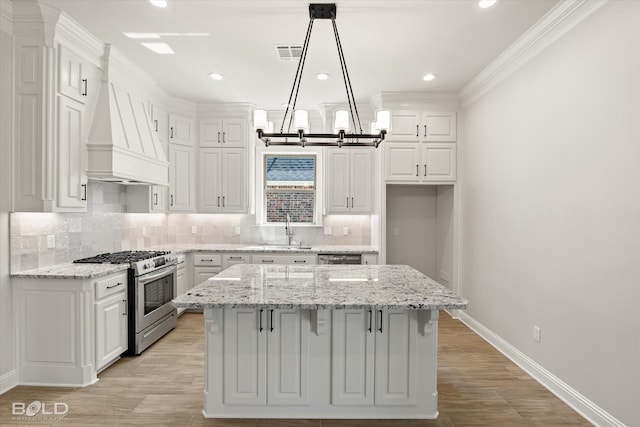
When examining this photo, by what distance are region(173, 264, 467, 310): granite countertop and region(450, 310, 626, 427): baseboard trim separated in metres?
1.29

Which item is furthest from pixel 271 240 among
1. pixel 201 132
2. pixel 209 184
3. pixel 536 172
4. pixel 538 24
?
pixel 538 24

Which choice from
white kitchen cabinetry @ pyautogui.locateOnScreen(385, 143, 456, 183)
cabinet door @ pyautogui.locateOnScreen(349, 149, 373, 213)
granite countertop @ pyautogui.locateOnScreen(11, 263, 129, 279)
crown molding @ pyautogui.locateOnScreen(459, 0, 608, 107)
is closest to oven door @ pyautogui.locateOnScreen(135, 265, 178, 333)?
granite countertop @ pyautogui.locateOnScreen(11, 263, 129, 279)

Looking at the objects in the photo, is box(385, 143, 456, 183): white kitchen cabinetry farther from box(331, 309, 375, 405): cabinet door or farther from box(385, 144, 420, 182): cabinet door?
box(331, 309, 375, 405): cabinet door

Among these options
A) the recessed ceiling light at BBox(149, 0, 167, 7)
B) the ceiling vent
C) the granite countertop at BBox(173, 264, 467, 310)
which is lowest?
the granite countertop at BBox(173, 264, 467, 310)

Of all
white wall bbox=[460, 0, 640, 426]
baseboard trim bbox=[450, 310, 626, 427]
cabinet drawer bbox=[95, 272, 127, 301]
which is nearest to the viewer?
white wall bbox=[460, 0, 640, 426]

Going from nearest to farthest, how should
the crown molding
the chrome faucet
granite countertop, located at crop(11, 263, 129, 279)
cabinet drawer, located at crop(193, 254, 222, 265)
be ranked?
1. the crown molding
2. granite countertop, located at crop(11, 263, 129, 279)
3. cabinet drawer, located at crop(193, 254, 222, 265)
4. the chrome faucet

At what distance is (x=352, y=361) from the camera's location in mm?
2504

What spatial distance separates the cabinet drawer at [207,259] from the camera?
510 centimetres

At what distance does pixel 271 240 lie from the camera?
5719mm

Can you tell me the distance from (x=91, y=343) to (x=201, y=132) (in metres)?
3.28

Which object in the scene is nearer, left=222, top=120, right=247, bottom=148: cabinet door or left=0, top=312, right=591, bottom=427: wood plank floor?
left=0, top=312, right=591, bottom=427: wood plank floor

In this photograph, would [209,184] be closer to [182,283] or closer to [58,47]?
[182,283]

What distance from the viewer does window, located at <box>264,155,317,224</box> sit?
5.74m

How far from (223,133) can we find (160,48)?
6.11 ft
